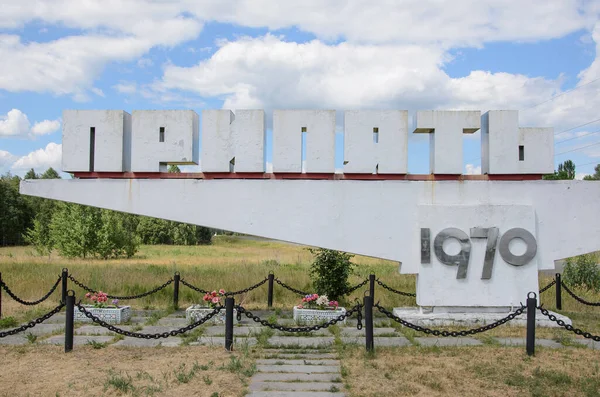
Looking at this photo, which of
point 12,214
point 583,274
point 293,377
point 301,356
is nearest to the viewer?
point 293,377

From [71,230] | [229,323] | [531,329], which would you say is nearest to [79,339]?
[229,323]

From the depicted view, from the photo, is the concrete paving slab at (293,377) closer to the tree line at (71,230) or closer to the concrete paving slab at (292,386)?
the concrete paving slab at (292,386)

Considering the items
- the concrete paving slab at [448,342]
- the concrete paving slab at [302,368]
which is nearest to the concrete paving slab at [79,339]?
the concrete paving slab at [302,368]

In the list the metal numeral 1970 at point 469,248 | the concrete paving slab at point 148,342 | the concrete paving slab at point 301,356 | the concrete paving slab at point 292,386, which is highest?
the metal numeral 1970 at point 469,248

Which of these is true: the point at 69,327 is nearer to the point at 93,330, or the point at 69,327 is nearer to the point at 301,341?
the point at 93,330

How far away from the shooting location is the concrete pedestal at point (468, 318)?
32.6 feet

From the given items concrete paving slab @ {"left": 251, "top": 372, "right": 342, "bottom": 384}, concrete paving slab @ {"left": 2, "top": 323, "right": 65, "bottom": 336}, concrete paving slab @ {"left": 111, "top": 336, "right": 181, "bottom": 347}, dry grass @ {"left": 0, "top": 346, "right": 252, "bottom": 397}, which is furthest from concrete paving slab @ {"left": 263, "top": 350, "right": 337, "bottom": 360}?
concrete paving slab @ {"left": 2, "top": 323, "right": 65, "bottom": 336}

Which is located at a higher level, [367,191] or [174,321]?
[367,191]

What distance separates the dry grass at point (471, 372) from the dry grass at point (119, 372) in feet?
5.38

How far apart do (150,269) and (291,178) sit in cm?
1050

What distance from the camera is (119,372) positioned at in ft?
21.8

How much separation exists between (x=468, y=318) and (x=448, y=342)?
1604 millimetres

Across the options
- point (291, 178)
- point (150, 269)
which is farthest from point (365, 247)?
point (150, 269)

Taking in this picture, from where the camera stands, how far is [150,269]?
742 inches
